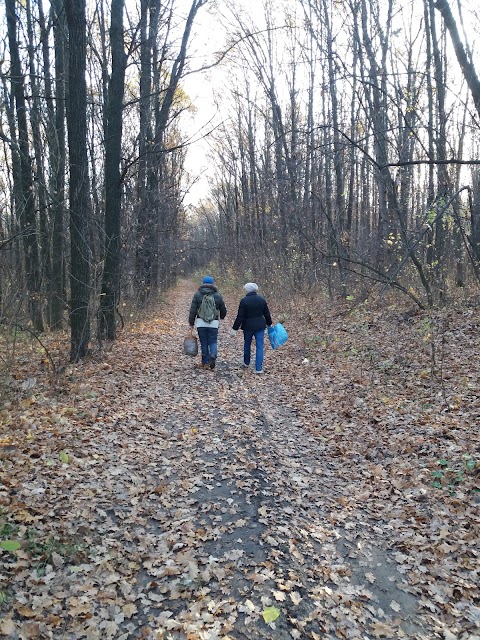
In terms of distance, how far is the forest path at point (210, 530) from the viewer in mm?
3646

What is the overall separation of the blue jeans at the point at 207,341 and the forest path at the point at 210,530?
9.30ft

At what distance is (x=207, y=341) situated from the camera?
443 inches

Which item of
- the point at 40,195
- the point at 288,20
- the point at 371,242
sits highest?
the point at 288,20

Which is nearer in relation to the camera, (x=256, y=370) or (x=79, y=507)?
(x=79, y=507)

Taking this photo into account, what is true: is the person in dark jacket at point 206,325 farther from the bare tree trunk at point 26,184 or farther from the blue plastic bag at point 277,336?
the bare tree trunk at point 26,184

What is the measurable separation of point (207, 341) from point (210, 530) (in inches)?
262

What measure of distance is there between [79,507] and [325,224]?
57.1 ft

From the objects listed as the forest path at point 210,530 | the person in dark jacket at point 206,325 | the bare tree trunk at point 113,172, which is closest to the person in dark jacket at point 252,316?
the person in dark jacket at point 206,325

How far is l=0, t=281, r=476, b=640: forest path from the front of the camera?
12.0ft

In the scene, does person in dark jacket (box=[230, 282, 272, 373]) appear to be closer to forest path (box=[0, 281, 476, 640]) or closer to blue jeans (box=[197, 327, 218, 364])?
blue jeans (box=[197, 327, 218, 364])

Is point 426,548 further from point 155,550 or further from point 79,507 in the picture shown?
point 79,507

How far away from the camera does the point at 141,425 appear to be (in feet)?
24.7

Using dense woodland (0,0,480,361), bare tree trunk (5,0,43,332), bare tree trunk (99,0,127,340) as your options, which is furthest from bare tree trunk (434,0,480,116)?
bare tree trunk (5,0,43,332)

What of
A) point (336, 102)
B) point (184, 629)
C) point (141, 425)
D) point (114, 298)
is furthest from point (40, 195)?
point (184, 629)
